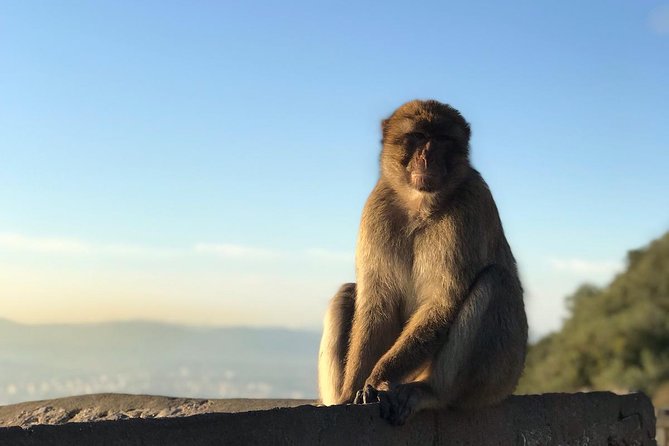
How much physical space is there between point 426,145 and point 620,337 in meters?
14.7

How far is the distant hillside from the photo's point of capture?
17584 millimetres

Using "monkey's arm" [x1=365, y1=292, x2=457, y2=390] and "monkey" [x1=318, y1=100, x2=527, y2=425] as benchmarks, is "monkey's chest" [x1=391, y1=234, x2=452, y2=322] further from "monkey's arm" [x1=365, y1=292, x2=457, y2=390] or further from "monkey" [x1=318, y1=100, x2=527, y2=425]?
"monkey's arm" [x1=365, y1=292, x2=457, y2=390]

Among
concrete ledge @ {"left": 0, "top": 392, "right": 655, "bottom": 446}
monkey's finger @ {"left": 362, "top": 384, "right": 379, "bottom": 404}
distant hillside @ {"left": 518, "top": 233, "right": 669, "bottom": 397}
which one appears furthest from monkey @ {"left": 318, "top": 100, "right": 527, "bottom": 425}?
A: distant hillside @ {"left": 518, "top": 233, "right": 669, "bottom": 397}

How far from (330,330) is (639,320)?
1448 cm

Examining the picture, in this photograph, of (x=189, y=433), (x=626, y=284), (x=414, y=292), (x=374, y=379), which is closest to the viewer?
(x=189, y=433)

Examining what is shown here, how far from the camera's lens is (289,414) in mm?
3375

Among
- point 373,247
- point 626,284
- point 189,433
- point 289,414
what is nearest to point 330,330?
point 373,247

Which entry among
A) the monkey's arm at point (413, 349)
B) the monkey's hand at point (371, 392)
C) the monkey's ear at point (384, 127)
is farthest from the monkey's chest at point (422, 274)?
the monkey's ear at point (384, 127)

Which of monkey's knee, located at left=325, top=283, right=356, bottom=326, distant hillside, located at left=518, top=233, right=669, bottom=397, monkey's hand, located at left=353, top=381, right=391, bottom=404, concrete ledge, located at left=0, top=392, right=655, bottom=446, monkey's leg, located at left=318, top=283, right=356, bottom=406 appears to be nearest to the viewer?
concrete ledge, located at left=0, top=392, right=655, bottom=446

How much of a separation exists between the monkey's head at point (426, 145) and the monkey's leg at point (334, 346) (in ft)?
2.31

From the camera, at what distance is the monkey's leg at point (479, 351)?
4.13 m

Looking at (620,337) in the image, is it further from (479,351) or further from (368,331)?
(479,351)

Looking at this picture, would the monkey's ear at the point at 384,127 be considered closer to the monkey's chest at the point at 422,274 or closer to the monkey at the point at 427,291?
the monkey at the point at 427,291

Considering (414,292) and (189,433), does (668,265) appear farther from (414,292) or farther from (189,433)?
(189,433)
